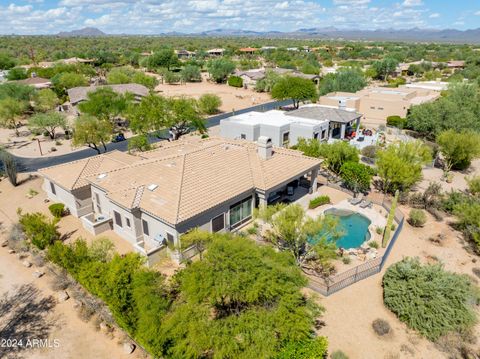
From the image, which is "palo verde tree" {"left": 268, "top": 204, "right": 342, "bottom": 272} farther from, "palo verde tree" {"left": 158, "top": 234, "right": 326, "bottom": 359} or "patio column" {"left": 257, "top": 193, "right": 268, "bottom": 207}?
"palo verde tree" {"left": 158, "top": 234, "right": 326, "bottom": 359}

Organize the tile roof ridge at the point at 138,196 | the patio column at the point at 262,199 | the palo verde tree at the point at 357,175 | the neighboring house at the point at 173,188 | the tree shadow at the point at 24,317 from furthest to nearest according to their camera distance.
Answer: the palo verde tree at the point at 357,175, the patio column at the point at 262,199, the tile roof ridge at the point at 138,196, the neighboring house at the point at 173,188, the tree shadow at the point at 24,317

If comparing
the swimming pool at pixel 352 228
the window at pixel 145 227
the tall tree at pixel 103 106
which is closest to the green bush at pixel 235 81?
the tall tree at pixel 103 106

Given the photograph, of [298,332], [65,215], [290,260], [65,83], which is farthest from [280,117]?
[65,83]

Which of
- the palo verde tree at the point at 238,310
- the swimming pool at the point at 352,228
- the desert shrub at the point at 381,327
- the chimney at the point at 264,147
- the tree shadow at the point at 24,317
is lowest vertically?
the swimming pool at the point at 352,228

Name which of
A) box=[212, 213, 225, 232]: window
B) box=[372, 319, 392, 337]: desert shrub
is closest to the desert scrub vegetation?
box=[372, 319, 392, 337]: desert shrub

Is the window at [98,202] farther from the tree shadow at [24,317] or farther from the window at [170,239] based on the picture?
the window at [170,239]

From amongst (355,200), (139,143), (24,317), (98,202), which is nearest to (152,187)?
(98,202)

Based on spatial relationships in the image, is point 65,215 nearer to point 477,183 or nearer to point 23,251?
point 23,251
